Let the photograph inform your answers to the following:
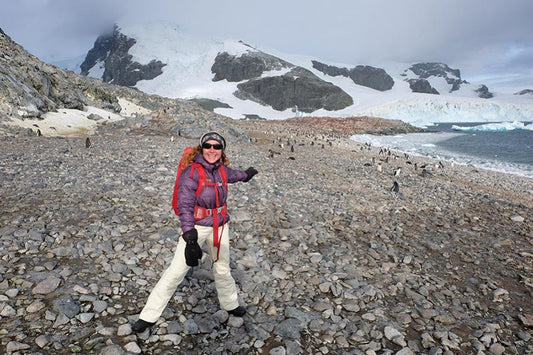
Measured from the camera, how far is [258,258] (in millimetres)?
6137

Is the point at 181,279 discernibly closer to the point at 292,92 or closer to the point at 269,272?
the point at 269,272

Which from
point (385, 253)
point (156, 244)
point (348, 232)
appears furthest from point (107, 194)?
point (385, 253)

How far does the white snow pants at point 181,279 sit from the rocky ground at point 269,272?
0.24 m

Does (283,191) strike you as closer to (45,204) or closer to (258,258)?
(258,258)

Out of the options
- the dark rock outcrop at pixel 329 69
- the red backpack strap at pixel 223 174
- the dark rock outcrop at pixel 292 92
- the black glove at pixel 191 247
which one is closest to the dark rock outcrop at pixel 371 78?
the dark rock outcrop at pixel 329 69

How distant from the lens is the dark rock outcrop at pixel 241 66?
479ft

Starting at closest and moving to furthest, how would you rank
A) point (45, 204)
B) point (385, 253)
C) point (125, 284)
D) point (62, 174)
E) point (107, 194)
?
point (125, 284)
point (385, 253)
point (45, 204)
point (107, 194)
point (62, 174)

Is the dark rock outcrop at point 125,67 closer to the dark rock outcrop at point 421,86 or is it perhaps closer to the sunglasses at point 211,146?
the dark rock outcrop at point 421,86

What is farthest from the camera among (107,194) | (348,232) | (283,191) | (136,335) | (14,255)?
(283,191)

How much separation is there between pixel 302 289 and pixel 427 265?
3004 mm

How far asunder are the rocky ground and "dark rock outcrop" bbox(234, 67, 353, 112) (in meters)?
134

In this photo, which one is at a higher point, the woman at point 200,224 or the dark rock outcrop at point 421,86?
the dark rock outcrop at point 421,86

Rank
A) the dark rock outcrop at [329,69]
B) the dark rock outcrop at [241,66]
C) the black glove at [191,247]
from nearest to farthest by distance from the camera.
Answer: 1. the black glove at [191,247]
2. the dark rock outcrop at [241,66]
3. the dark rock outcrop at [329,69]

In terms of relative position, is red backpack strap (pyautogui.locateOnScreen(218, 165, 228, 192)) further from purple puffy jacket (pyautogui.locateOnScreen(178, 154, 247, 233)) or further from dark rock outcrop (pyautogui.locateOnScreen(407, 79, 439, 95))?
dark rock outcrop (pyautogui.locateOnScreen(407, 79, 439, 95))
